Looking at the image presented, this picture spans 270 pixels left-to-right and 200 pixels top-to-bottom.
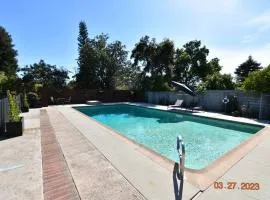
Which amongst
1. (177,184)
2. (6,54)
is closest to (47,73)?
(6,54)

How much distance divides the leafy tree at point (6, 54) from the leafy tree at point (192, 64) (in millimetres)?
20350

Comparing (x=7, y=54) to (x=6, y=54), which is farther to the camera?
(x=7, y=54)

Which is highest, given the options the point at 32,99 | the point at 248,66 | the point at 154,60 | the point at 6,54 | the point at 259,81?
the point at 248,66

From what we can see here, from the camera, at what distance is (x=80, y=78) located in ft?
89.7

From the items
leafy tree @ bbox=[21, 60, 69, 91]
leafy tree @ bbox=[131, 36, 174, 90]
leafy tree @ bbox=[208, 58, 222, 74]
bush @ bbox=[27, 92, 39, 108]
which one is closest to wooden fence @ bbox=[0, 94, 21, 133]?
bush @ bbox=[27, 92, 39, 108]

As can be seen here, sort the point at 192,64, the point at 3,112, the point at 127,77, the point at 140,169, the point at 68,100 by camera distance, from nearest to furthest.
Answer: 1. the point at 140,169
2. the point at 3,112
3. the point at 68,100
4. the point at 192,64
5. the point at 127,77

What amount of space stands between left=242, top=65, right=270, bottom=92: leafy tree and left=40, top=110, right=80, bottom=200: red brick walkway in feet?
31.4

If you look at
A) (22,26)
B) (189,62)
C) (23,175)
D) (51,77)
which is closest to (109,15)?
(22,26)

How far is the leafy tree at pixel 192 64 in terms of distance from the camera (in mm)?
27719

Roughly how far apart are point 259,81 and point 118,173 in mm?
9314

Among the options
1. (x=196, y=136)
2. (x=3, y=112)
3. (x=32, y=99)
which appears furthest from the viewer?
(x=32, y=99)

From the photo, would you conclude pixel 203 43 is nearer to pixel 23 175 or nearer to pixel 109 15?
pixel 109 15

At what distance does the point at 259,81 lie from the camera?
33.3 ft

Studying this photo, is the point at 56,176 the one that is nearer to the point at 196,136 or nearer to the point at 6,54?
the point at 196,136
